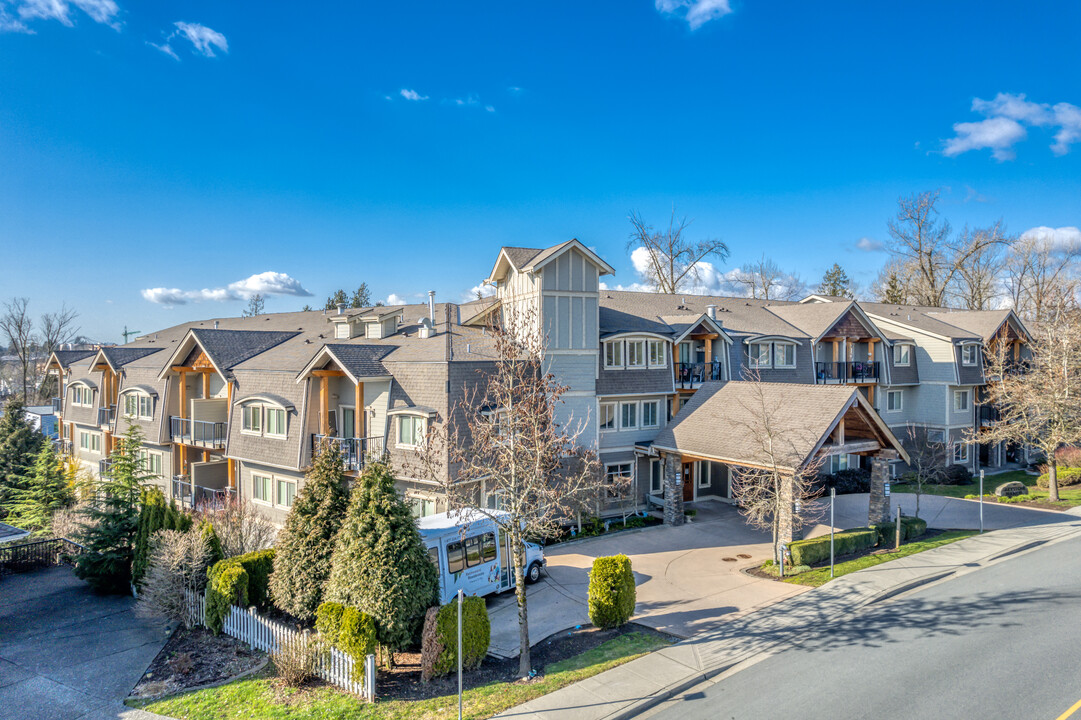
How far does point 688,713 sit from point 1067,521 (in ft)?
75.6

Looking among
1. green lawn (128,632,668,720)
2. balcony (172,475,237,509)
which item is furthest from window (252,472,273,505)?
green lawn (128,632,668,720)

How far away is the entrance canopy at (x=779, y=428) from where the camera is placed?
779 inches

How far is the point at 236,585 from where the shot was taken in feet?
49.6

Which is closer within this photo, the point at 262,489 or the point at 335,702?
the point at 335,702

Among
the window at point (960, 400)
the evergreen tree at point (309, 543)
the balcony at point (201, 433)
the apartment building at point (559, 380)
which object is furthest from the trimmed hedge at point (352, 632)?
the window at point (960, 400)

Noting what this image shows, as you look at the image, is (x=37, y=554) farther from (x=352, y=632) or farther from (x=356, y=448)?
(x=352, y=632)

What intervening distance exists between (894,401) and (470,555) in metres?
31.3

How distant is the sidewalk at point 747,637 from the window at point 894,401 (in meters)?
15.3

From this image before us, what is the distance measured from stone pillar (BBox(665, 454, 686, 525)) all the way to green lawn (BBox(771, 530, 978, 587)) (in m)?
6.44

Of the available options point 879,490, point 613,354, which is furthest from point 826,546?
point 613,354

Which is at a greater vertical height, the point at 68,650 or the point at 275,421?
the point at 275,421

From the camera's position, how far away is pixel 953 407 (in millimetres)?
36094

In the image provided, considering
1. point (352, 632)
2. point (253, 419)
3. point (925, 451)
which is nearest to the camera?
point (352, 632)

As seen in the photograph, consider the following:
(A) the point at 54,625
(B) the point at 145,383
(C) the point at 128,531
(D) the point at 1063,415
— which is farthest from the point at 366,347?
(D) the point at 1063,415
